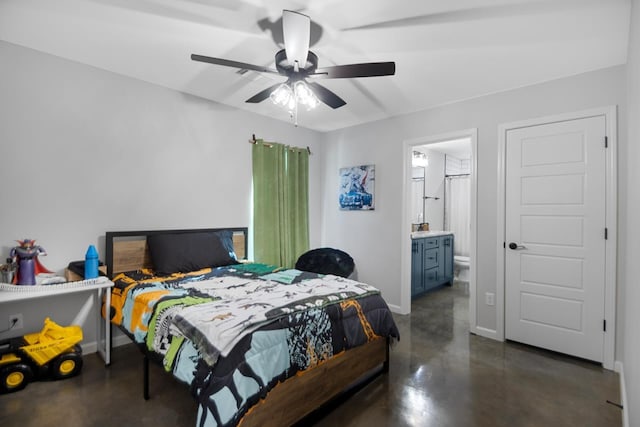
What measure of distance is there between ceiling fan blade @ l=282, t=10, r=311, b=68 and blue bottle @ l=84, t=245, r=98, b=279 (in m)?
2.17

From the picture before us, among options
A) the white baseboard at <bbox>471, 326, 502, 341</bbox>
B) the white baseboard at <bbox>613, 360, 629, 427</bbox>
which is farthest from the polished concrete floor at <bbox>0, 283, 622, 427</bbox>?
the white baseboard at <bbox>471, 326, 502, 341</bbox>

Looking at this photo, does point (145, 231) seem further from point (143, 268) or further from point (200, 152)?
point (200, 152)

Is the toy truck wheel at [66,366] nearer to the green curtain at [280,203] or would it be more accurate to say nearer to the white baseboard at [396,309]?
the green curtain at [280,203]

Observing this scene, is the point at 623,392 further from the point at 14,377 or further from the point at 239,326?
the point at 14,377

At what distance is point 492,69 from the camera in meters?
2.68

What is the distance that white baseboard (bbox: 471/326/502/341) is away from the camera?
3.15 metres

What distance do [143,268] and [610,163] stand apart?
427 cm

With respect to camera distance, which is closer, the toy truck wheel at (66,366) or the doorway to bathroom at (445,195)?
the toy truck wheel at (66,366)

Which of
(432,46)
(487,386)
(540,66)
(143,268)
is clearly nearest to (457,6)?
(432,46)

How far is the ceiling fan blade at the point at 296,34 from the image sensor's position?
5.93 feet

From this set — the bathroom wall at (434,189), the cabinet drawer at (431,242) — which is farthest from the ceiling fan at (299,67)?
the bathroom wall at (434,189)

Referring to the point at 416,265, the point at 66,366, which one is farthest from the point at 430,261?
the point at 66,366

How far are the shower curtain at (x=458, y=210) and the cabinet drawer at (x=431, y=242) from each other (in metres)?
1.44

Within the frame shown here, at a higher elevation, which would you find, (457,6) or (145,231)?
(457,6)
